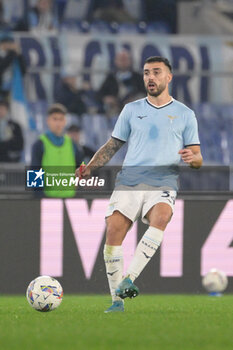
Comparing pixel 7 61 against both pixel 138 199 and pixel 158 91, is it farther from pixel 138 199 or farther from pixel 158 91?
pixel 138 199

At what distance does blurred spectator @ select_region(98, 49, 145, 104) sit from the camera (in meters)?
16.0

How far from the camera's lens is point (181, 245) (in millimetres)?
10062

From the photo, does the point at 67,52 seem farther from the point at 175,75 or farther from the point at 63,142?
the point at 63,142

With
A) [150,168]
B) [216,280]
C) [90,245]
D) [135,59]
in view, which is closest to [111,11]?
[135,59]

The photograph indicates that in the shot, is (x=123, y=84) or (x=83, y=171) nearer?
(x=83, y=171)

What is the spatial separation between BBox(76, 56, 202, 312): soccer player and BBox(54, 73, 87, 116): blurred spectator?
27.7 feet

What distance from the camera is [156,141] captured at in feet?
22.7

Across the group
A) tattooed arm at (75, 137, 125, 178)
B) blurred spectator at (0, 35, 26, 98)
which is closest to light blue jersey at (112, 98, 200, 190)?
tattooed arm at (75, 137, 125, 178)

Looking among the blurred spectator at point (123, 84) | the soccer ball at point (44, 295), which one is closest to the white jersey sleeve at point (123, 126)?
the soccer ball at point (44, 295)

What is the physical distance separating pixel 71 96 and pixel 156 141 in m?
8.72

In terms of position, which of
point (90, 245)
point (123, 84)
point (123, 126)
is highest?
point (123, 84)

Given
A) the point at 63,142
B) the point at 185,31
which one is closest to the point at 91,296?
the point at 63,142

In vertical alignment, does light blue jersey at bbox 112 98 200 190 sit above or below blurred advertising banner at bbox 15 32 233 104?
below

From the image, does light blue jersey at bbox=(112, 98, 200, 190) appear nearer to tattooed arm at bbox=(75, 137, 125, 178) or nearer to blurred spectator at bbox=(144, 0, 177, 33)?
tattooed arm at bbox=(75, 137, 125, 178)
